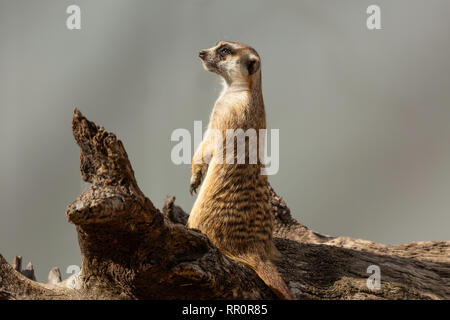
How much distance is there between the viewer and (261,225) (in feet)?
7.42

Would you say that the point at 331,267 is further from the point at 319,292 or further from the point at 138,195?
the point at 138,195

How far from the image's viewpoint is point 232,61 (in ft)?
8.87

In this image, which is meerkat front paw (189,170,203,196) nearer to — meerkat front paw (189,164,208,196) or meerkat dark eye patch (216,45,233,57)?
meerkat front paw (189,164,208,196)

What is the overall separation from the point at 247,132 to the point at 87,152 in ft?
3.18

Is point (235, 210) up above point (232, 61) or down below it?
below

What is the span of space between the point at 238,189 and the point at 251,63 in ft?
2.66

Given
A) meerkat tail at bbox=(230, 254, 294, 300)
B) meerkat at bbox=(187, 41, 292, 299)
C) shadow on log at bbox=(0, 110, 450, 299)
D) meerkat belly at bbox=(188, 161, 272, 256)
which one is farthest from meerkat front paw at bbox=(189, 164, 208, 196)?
shadow on log at bbox=(0, 110, 450, 299)

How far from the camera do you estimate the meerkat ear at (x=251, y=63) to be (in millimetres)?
2646

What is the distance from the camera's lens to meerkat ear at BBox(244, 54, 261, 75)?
Answer: 8.68ft

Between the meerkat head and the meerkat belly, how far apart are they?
0.63m

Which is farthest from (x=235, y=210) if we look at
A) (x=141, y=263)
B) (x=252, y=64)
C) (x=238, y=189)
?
(x=252, y=64)

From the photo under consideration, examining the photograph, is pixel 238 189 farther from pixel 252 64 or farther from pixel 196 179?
pixel 252 64

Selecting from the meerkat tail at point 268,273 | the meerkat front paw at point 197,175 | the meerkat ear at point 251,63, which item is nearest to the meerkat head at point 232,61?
the meerkat ear at point 251,63

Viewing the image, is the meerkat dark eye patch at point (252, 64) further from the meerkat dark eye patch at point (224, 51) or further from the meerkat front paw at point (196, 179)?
the meerkat front paw at point (196, 179)
